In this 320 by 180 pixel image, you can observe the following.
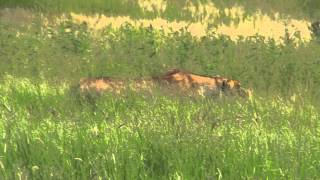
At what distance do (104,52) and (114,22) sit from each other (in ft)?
19.3

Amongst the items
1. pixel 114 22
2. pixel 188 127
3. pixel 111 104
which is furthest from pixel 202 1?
pixel 188 127

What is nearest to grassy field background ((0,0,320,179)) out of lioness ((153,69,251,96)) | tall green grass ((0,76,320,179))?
tall green grass ((0,76,320,179))

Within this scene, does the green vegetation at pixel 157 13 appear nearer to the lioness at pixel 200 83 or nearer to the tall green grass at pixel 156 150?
the lioness at pixel 200 83

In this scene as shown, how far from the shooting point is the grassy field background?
3.22m

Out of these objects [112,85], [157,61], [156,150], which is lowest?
[157,61]

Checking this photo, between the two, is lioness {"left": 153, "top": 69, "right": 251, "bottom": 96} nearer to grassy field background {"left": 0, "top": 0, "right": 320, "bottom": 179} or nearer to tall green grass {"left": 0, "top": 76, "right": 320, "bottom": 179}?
grassy field background {"left": 0, "top": 0, "right": 320, "bottom": 179}

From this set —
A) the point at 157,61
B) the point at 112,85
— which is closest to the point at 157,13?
the point at 157,61

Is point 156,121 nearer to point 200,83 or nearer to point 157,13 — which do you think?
point 200,83

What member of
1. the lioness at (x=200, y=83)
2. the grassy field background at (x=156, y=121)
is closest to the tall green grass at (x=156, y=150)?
the grassy field background at (x=156, y=121)

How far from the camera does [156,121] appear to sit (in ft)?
12.9

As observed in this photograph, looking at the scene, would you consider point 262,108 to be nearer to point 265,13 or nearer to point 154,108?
point 154,108

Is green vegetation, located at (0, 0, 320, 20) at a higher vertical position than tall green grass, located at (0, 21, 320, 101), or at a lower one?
Result: higher

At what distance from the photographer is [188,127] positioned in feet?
11.9

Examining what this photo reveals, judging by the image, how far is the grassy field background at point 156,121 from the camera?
3.22 meters
